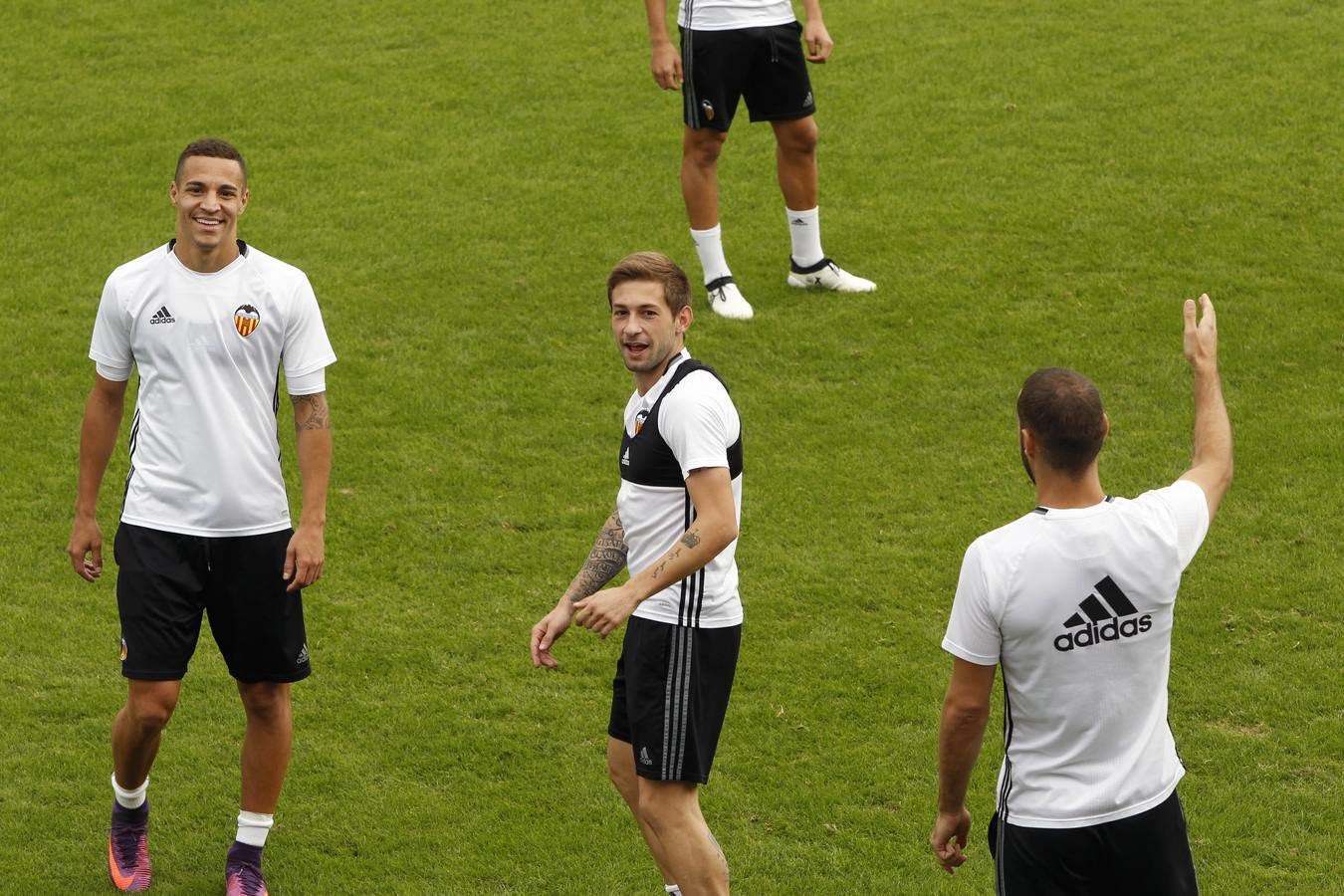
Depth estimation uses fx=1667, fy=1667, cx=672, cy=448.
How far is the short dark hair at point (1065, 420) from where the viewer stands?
386 cm

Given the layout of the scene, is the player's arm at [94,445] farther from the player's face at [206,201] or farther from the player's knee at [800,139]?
the player's knee at [800,139]

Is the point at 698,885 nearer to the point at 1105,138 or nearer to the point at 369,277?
the point at 369,277

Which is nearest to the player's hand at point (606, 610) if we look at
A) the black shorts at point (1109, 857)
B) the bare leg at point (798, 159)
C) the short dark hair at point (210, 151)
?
the black shorts at point (1109, 857)

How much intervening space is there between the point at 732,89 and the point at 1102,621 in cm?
606

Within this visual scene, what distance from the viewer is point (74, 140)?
12.5 metres

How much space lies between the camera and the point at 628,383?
29.8 ft

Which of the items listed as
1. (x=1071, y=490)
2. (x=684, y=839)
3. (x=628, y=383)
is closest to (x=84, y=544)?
(x=684, y=839)

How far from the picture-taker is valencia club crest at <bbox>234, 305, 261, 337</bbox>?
17.1 feet

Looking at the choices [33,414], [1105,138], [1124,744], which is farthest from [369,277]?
[1124,744]

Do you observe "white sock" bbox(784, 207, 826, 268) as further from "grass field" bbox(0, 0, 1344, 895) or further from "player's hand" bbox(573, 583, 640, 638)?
"player's hand" bbox(573, 583, 640, 638)

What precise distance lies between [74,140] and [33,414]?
4.31 metres

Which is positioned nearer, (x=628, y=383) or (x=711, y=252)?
(x=628, y=383)

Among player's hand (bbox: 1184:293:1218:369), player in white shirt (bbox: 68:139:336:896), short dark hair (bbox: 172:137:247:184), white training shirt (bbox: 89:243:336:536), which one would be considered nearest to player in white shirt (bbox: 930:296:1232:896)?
player's hand (bbox: 1184:293:1218:369)

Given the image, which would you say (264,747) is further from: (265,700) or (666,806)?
(666,806)
